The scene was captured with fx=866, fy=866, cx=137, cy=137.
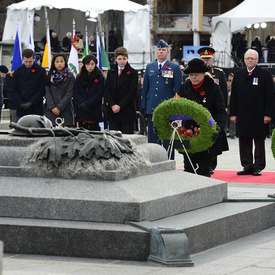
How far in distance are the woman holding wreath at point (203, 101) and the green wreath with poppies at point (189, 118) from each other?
18 centimetres

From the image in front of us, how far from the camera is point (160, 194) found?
7230mm

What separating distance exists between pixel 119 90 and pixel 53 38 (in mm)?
18561

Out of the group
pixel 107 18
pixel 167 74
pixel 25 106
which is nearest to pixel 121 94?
pixel 167 74

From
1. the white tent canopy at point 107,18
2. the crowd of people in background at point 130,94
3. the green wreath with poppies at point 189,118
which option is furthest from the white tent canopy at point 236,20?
the green wreath with poppies at point 189,118

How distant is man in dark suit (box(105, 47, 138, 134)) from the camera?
43.4 feet

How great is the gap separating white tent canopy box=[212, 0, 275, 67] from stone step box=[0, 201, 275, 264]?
2499 centimetres

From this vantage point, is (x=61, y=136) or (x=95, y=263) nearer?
(x=95, y=263)

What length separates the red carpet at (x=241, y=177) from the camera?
11977 mm

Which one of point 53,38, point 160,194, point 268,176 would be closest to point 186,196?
point 160,194

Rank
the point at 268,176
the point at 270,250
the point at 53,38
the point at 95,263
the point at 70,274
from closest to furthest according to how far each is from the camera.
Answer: the point at 70,274, the point at 95,263, the point at 270,250, the point at 268,176, the point at 53,38

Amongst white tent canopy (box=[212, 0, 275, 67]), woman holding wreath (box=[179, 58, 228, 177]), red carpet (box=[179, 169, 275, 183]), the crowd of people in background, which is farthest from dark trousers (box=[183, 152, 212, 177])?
white tent canopy (box=[212, 0, 275, 67])

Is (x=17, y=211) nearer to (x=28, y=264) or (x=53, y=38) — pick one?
(x=28, y=264)

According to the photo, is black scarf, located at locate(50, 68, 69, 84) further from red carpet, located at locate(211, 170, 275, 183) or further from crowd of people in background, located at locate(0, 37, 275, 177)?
red carpet, located at locate(211, 170, 275, 183)

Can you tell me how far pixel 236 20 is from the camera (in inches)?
1303
